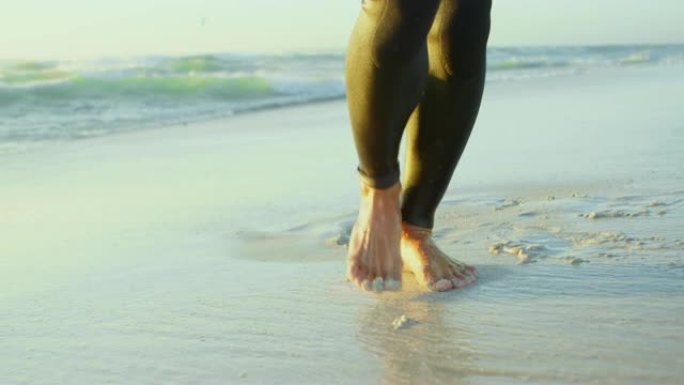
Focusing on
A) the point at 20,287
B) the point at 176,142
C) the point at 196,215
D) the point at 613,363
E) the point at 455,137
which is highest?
the point at 455,137

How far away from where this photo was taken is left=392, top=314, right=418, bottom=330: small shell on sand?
6.16ft

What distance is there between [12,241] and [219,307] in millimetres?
1109

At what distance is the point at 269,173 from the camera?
423 centimetres

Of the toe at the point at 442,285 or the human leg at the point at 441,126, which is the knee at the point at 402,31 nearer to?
the human leg at the point at 441,126

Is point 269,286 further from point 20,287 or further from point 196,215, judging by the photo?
point 196,215

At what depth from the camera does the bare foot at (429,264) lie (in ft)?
7.12

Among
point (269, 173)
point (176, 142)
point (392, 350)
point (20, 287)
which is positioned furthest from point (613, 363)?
point (176, 142)

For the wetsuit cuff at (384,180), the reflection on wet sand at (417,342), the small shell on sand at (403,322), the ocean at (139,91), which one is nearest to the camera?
the reflection on wet sand at (417,342)

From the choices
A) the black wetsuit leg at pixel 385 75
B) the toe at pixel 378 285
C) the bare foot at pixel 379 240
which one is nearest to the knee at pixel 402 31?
the black wetsuit leg at pixel 385 75

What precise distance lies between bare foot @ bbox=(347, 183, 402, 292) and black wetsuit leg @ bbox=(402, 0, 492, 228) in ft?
0.50

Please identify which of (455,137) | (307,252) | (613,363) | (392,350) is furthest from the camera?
(307,252)

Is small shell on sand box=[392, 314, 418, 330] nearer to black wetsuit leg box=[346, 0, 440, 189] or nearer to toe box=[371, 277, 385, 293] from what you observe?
toe box=[371, 277, 385, 293]

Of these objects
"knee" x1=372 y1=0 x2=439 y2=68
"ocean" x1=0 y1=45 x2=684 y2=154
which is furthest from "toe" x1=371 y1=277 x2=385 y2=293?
"ocean" x1=0 y1=45 x2=684 y2=154

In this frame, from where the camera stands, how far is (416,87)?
2.04 meters
